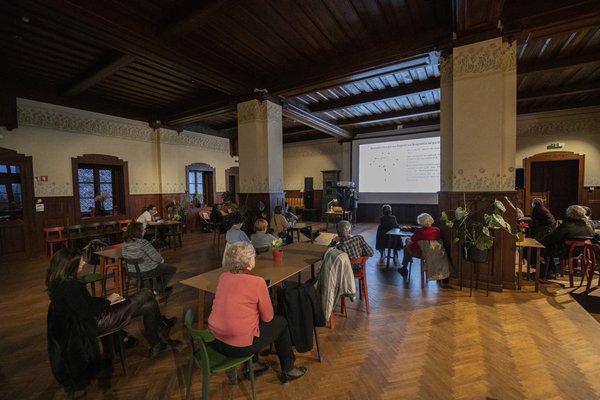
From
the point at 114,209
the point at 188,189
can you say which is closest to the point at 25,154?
the point at 114,209

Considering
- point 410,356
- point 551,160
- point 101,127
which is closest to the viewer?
point 410,356

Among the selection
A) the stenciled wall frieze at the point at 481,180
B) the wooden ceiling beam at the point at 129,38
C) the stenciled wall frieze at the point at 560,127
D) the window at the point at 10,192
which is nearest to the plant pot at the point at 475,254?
the stenciled wall frieze at the point at 481,180

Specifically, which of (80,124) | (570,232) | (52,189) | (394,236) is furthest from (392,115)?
(52,189)

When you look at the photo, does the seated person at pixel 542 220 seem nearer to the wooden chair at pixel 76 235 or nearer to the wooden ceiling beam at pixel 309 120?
the wooden ceiling beam at pixel 309 120

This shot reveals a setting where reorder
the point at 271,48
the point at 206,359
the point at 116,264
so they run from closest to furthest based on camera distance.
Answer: the point at 206,359 < the point at 116,264 < the point at 271,48

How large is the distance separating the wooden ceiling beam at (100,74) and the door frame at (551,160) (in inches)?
404

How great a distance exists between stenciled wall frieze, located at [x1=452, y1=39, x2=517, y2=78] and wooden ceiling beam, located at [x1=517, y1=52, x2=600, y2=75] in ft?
7.15

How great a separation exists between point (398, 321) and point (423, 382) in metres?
0.92

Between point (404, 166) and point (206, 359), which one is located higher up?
point (404, 166)

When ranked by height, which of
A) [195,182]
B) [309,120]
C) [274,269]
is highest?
[309,120]

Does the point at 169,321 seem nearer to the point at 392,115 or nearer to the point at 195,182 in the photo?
the point at 195,182

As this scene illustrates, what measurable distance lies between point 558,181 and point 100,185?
43.2 ft

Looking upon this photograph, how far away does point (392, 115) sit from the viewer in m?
8.38

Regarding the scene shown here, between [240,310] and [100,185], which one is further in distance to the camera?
[100,185]
